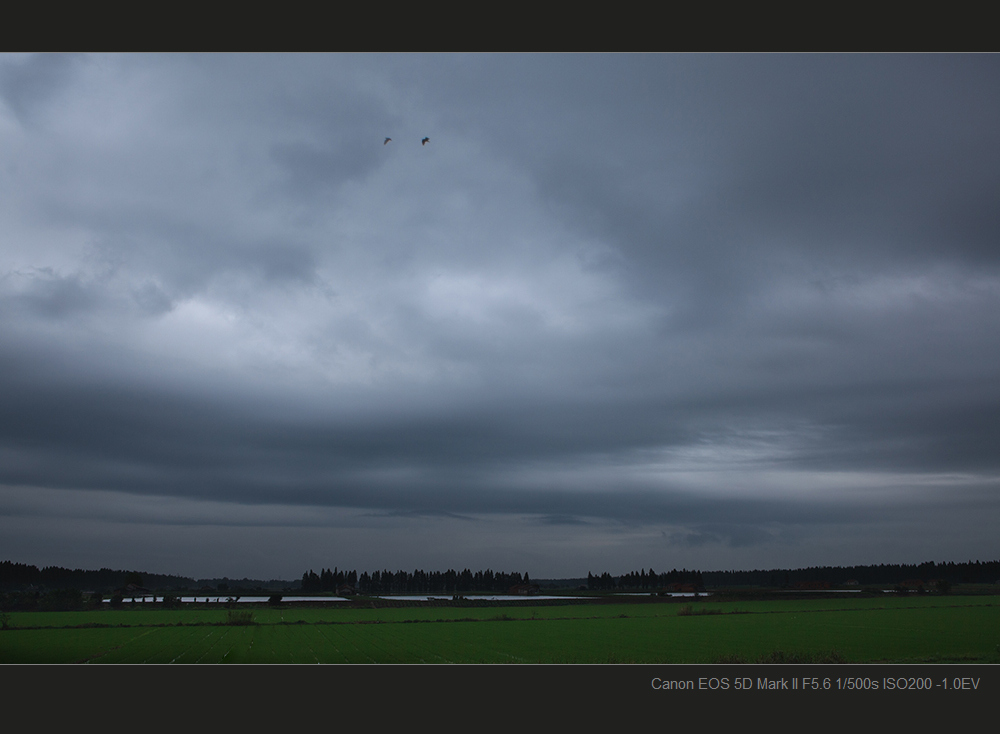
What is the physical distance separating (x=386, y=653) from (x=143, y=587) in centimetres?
13329

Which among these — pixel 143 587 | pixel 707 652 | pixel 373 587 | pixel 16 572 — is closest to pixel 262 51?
pixel 707 652

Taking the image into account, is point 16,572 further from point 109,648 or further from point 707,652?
point 707,652

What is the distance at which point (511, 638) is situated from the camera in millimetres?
52156

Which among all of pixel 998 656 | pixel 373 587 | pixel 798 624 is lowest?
pixel 373 587

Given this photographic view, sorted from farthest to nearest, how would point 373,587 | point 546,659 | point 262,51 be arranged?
point 373,587, point 546,659, point 262,51

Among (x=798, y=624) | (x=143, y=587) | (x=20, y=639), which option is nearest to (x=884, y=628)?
(x=798, y=624)

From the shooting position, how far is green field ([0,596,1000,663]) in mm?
38531

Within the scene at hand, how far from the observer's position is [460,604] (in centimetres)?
11306

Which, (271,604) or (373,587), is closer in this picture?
(271,604)

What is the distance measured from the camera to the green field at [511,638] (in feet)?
126

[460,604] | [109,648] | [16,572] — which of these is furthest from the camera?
[16,572]

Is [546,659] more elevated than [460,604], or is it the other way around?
[546,659]

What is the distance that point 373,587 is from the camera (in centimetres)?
19988

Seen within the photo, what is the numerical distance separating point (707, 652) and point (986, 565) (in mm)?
197886
